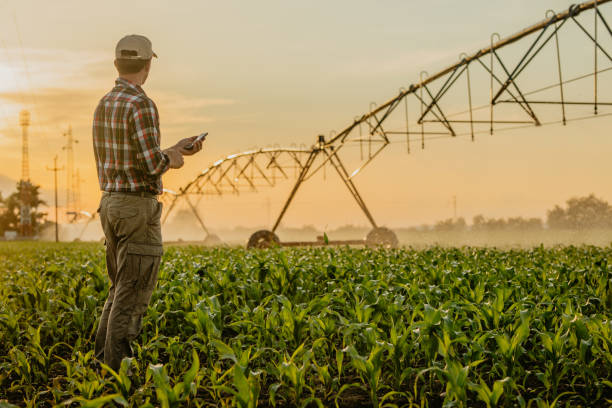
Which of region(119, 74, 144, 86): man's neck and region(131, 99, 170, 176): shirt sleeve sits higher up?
region(119, 74, 144, 86): man's neck

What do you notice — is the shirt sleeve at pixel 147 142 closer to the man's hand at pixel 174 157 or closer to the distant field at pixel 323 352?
the man's hand at pixel 174 157

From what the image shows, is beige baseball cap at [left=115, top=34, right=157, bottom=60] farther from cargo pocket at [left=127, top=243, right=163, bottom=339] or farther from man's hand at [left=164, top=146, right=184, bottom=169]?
cargo pocket at [left=127, top=243, right=163, bottom=339]

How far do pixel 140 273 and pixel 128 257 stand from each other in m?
0.16

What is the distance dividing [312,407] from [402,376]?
712 mm

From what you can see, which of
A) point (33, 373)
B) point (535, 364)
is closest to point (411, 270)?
point (535, 364)

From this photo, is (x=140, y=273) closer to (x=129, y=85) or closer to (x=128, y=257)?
(x=128, y=257)

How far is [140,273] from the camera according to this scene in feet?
14.8

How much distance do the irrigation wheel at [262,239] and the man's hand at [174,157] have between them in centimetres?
1375

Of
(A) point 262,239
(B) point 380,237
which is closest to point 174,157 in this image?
(A) point 262,239

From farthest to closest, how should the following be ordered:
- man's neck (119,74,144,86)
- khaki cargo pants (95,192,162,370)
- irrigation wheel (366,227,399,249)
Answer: irrigation wheel (366,227,399,249) → man's neck (119,74,144,86) → khaki cargo pants (95,192,162,370)

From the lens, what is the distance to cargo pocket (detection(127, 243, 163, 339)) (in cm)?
447

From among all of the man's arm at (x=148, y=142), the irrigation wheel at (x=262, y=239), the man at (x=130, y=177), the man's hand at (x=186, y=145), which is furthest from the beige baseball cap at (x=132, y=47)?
the irrigation wheel at (x=262, y=239)

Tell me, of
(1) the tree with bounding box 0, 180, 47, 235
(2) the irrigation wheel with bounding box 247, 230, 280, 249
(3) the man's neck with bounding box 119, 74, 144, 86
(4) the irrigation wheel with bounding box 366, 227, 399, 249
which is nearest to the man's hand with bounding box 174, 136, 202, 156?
(3) the man's neck with bounding box 119, 74, 144, 86

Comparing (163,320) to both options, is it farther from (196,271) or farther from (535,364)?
(535,364)
